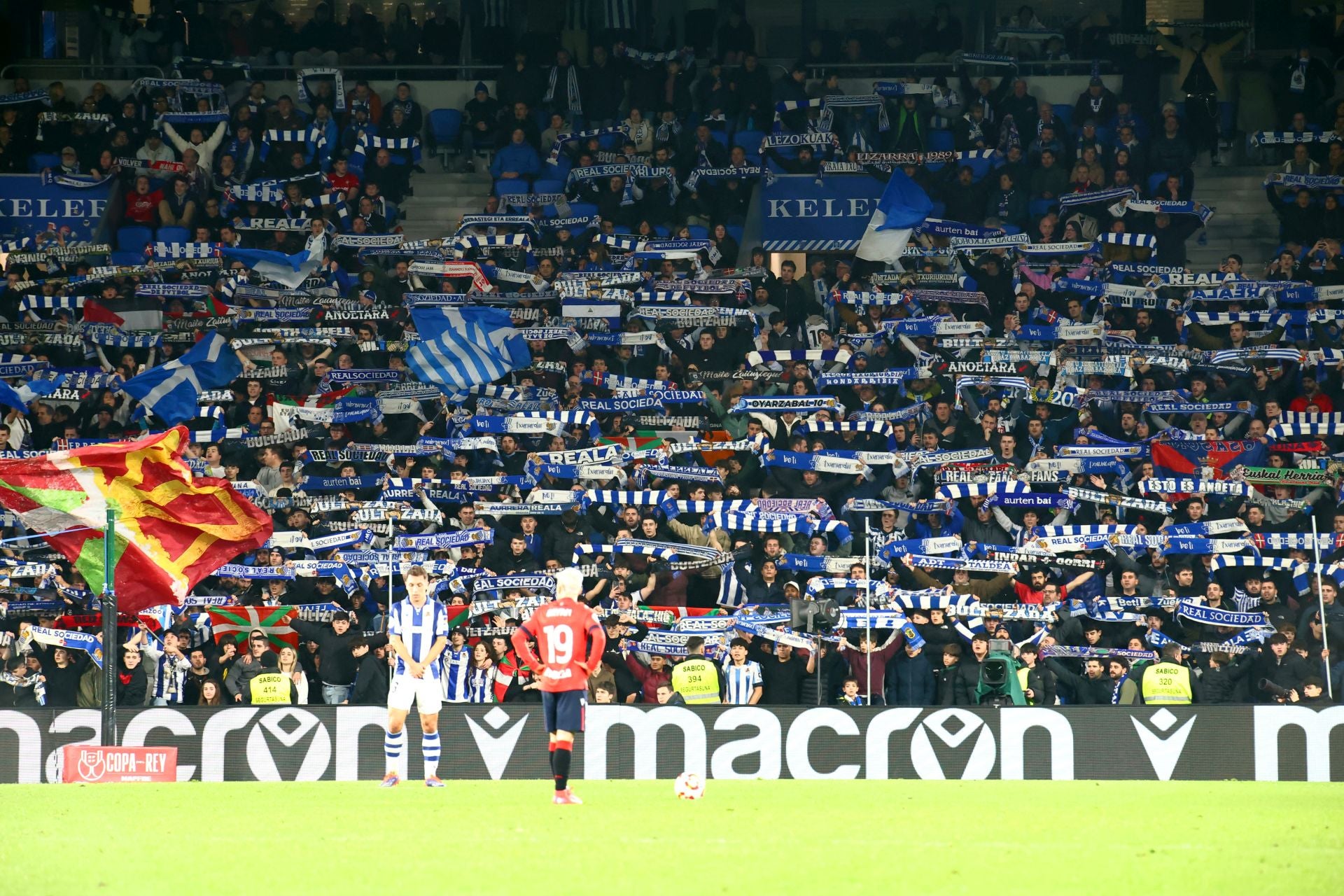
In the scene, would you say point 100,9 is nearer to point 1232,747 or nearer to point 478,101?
point 478,101

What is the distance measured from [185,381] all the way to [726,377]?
7.63 m

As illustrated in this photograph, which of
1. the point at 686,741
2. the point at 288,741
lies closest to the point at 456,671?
the point at 288,741

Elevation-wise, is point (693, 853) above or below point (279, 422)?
below

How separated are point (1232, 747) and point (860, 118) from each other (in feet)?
43.2

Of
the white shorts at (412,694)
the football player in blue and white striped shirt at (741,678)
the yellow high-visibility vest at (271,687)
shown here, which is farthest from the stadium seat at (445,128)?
the white shorts at (412,694)

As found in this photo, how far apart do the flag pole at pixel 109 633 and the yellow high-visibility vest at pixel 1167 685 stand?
36.3 feet

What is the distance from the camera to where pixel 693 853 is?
11.4m

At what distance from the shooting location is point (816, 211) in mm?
27734

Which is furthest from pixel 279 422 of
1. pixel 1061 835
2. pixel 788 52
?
pixel 1061 835

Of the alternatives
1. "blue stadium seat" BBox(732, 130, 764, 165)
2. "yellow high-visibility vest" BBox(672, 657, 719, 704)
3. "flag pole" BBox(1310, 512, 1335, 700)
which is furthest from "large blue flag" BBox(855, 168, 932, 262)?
"yellow high-visibility vest" BBox(672, 657, 719, 704)

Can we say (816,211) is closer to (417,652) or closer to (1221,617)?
(1221,617)

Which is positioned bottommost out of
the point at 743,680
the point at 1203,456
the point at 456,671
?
the point at 743,680

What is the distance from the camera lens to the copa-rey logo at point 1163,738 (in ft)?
60.8

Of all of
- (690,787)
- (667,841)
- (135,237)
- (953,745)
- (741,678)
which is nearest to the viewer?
(667,841)
